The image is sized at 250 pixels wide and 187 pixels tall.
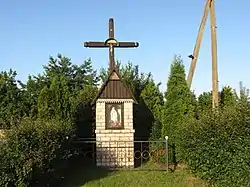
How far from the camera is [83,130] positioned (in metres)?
15.9

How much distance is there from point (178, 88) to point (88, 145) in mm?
3731

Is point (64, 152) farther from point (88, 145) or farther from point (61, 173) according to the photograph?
point (88, 145)

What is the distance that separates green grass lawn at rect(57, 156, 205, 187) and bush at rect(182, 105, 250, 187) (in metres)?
0.92

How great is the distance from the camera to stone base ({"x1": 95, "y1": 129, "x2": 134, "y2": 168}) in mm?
13953

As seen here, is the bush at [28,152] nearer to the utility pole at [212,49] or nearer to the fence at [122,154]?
the fence at [122,154]

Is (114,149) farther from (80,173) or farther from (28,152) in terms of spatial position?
(28,152)

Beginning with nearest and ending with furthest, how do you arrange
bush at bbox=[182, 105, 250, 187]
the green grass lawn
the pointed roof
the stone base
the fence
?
Answer: 1. bush at bbox=[182, 105, 250, 187]
2. the green grass lawn
3. the fence
4. the stone base
5. the pointed roof

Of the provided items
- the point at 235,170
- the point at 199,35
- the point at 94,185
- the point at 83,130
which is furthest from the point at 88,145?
the point at 235,170

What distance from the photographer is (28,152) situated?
10.1 metres

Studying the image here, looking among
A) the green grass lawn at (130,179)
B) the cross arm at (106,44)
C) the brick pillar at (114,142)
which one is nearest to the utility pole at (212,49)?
the cross arm at (106,44)

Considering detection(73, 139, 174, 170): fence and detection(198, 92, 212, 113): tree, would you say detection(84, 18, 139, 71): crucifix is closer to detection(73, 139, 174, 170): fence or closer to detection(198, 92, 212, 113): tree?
detection(73, 139, 174, 170): fence

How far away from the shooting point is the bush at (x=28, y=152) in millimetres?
9891

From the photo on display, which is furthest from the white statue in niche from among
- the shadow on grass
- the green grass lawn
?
the green grass lawn

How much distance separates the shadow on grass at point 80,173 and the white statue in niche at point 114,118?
1551mm
